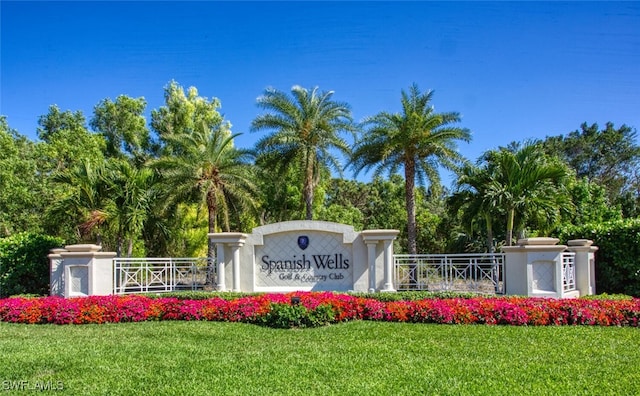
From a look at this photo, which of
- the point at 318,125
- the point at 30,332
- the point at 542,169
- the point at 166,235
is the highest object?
the point at 318,125

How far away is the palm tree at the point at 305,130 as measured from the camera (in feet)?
70.3

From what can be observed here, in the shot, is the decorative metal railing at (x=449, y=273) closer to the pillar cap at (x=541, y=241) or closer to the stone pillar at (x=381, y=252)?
the stone pillar at (x=381, y=252)

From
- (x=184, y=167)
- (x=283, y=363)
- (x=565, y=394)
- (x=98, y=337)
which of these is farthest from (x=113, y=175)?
(x=565, y=394)

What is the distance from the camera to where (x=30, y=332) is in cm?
983

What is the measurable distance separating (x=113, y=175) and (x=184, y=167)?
105 inches

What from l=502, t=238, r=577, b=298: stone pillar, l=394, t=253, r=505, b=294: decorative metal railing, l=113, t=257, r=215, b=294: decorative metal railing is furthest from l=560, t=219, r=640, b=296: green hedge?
l=113, t=257, r=215, b=294: decorative metal railing

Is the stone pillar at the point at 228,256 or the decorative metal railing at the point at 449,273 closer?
the decorative metal railing at the point at 449,273

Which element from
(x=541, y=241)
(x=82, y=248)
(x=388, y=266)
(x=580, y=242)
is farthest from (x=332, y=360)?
(x=580, y=242)

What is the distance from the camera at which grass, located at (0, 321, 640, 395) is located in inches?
230

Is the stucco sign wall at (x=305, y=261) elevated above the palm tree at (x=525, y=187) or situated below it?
below

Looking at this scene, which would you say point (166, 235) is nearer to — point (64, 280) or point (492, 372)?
point (64, 280)

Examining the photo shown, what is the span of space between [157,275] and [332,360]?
10.1 meters

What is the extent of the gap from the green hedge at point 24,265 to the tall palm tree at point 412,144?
40.9ft

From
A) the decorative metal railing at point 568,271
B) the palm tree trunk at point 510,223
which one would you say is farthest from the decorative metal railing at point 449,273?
the palm tree trunk at point 510,223
